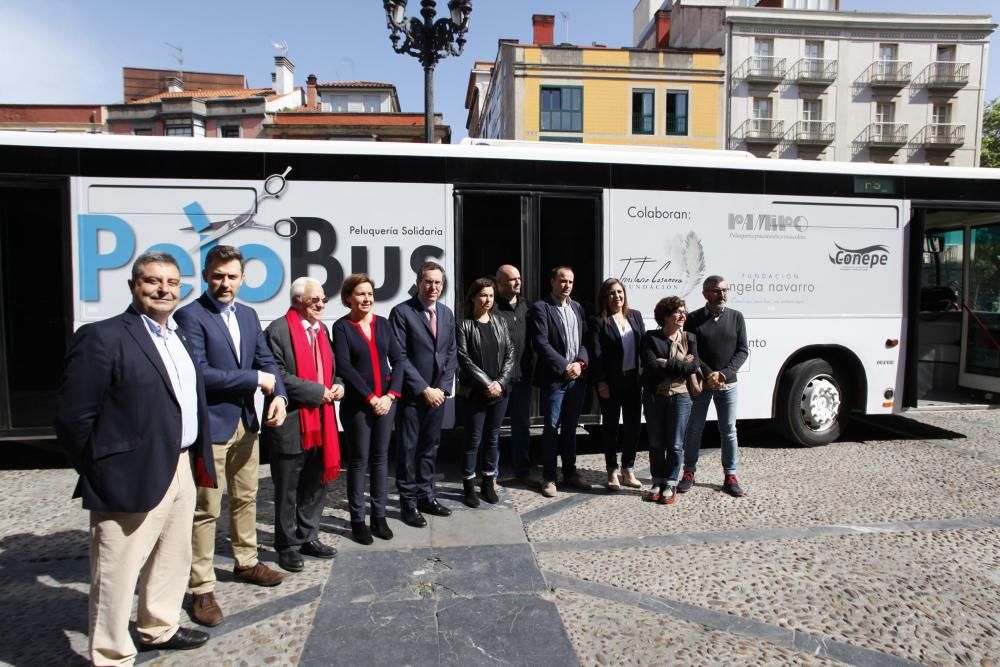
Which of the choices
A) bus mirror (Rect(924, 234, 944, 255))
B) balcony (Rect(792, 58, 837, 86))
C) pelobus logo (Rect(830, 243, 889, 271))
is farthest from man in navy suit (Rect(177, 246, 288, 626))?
balcony (Rect(792, 58, 837, 86))

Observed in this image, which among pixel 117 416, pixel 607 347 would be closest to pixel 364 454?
pixel 117 416

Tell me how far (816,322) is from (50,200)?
7.39 m

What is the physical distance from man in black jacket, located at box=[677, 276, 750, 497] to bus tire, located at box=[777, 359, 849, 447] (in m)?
1.69

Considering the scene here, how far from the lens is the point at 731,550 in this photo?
3.97 metres

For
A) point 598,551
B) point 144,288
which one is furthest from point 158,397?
point 598,551

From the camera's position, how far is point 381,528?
13.6 feet

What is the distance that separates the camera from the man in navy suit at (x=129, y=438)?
2363 mm

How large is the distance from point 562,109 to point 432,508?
34.3 m

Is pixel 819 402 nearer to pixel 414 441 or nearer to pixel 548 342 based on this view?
pixel 548 342

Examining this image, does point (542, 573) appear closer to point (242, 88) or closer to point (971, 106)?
point (971, 106)

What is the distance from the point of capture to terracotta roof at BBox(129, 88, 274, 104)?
40.9m

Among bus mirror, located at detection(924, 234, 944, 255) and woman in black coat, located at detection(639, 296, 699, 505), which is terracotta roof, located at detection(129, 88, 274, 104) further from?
woman in black coat, located at detection(639, 296, 699, 505)

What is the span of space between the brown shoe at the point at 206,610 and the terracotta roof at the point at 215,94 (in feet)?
143

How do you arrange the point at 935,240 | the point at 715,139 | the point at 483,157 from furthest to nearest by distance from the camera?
the point at 715,139, the point at 935,240, the point at 483,157
